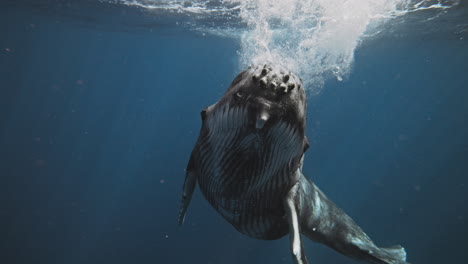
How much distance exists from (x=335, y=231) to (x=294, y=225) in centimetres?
241

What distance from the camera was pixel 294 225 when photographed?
113 inches

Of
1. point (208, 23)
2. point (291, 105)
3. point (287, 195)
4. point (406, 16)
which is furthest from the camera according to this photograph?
point (208, 23)

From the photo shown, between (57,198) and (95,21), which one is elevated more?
(95,21)

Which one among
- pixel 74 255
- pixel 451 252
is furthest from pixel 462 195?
pixel 74 255

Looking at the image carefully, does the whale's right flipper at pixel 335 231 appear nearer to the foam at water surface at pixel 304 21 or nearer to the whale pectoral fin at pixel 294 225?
the whale pectoral fin at pixel 294 225

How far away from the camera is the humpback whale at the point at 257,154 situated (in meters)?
2.03

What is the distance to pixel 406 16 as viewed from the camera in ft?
67.8

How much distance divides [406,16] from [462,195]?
74.0 meters

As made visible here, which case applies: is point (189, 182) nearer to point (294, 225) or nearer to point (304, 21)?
point (294, 225)

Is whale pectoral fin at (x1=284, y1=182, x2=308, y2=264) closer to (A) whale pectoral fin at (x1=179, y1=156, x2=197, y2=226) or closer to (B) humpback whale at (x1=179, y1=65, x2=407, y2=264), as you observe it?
(B) humpback whale at (x1=179, y1=65, x2=407, y2=264)

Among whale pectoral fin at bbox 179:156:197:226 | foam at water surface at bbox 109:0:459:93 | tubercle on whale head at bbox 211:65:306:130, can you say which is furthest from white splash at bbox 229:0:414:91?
tubercle on whale head at bbox 211:65:306:130

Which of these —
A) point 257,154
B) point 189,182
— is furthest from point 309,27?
point 257,154

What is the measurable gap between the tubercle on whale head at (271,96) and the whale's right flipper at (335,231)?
8.64 feet

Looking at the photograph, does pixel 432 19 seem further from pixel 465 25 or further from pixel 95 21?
pixel 95 21
